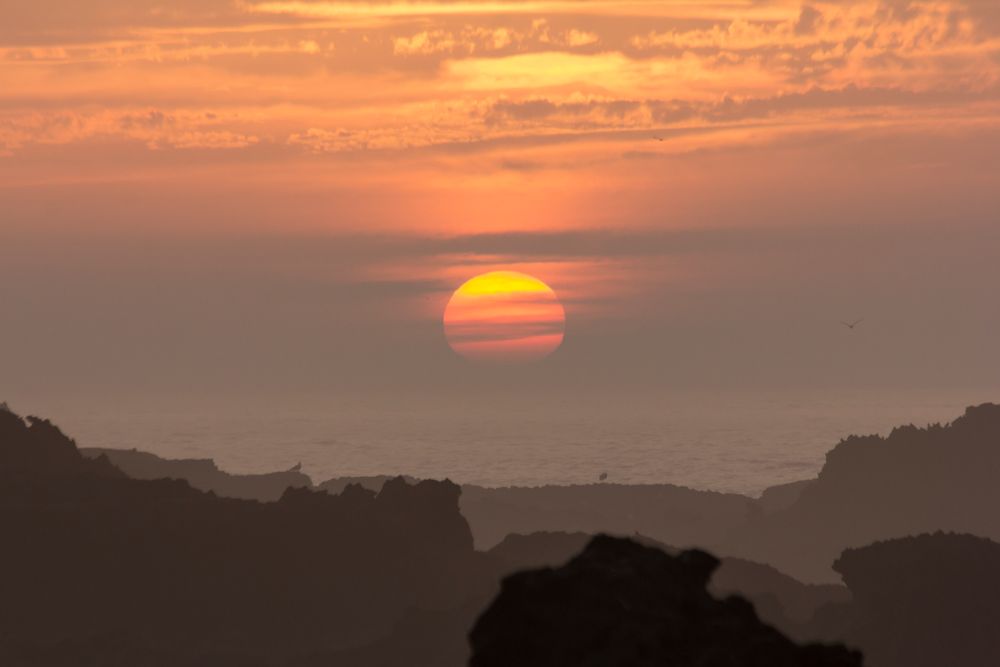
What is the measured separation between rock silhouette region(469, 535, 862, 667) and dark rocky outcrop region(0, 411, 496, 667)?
19.2 meters

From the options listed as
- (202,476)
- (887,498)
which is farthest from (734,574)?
(202,476)

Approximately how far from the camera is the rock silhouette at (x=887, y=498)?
83.4 meters

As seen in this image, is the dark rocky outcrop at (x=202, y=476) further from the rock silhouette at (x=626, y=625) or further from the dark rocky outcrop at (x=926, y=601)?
the rock silhouette at (x=626, y=625)

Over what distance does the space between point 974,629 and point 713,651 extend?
2372 cm

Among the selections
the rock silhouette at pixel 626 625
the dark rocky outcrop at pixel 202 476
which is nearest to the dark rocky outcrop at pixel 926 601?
the rock silhouette at pixel 626 625

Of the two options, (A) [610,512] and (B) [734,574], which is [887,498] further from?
(B) [734,574]

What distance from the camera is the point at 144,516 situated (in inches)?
1982

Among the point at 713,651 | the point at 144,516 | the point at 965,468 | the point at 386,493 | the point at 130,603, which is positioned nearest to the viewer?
the point at 713,651

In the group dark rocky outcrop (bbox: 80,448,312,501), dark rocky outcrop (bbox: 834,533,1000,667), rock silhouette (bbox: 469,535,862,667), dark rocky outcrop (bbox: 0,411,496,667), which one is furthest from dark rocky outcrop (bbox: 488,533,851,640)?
dark rocky outcrop (bbox: 80,448,312,501)

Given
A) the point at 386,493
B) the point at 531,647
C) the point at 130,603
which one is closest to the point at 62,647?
the point at 130,603

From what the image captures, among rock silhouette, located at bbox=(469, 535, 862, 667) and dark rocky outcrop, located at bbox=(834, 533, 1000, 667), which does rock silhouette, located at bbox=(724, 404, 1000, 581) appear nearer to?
dark rocky outcrop, located at bbox=(834, 533, 1000, 667)

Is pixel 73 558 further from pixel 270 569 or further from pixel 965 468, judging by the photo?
pixel 965 468

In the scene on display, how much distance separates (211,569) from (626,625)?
25.7 m

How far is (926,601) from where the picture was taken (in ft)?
155
